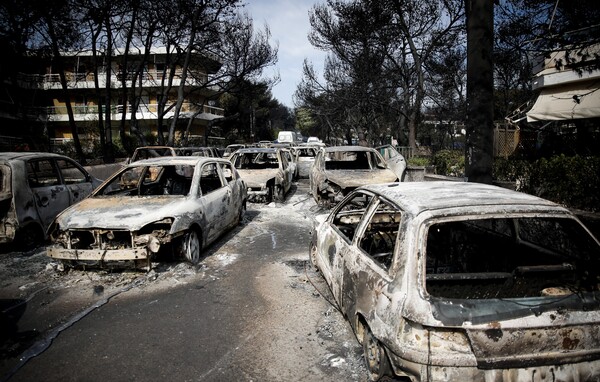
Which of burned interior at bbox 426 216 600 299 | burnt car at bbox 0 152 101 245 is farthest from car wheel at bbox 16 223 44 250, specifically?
burned interior at bbox 426 216 600 299

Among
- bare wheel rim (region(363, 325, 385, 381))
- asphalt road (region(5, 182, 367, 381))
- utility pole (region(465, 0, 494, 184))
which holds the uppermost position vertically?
utility pole (region(465, 0, 494, 184))

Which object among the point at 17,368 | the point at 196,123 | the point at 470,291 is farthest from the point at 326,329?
the point at 196,123

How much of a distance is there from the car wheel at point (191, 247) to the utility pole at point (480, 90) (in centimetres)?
453

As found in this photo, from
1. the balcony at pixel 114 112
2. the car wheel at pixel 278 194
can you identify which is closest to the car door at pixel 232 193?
the car wheel at pixel 278 194

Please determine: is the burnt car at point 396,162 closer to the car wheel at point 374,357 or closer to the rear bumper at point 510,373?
the car wheel at point 374,357

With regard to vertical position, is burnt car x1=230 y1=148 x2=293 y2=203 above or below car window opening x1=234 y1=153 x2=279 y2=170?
below

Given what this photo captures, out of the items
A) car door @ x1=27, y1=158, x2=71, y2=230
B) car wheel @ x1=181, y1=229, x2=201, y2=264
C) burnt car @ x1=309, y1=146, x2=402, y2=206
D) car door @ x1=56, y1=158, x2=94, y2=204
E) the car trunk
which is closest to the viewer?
the car trunk

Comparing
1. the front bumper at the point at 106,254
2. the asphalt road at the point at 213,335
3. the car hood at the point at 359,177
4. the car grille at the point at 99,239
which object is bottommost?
the asphalt road at the point at 213,335

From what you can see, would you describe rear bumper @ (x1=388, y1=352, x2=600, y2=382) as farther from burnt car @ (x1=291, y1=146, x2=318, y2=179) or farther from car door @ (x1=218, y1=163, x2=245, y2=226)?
burnt car @ (x1=291, y1=146, x2=318, y2=179)

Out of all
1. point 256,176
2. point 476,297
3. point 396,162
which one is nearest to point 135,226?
point 476,297

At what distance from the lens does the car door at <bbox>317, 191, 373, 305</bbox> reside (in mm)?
3564

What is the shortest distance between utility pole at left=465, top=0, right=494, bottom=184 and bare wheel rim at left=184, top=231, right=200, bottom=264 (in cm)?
453

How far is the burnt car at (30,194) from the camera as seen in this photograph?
5.91 meters

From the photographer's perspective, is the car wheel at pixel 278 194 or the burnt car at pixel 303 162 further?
the burnt car at pixel 303 162
